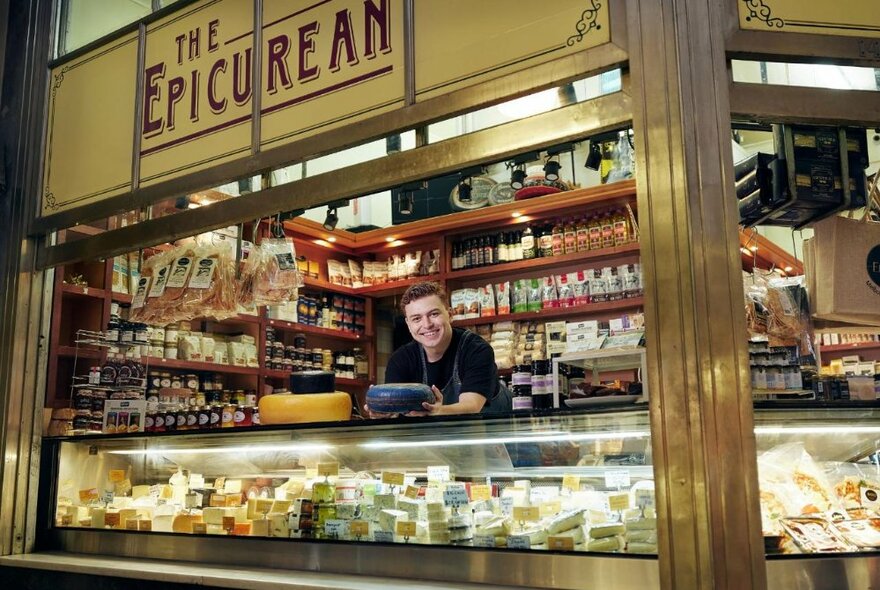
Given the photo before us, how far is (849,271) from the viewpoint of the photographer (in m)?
2.77

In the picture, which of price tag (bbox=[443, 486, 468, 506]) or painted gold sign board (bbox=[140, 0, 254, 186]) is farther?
painted gold sign board (bbox=[140, 0, 254, 186])

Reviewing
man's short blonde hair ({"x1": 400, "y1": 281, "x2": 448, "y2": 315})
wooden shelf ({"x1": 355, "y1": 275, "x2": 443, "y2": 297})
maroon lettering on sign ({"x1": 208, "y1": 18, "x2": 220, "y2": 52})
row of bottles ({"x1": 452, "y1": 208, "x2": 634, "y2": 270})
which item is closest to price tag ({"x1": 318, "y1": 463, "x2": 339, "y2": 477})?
man's short blonde hair ({"x1": 400, "y1": 281, "x2": 448, "y2": 315})

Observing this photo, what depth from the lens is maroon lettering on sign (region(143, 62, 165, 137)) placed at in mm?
3855

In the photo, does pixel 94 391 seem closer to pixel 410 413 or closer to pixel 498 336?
pixel 410 413

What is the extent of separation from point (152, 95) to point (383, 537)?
238cm

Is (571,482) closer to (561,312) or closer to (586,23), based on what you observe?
(586,23)

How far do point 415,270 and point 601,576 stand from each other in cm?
498

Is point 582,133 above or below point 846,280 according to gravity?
above

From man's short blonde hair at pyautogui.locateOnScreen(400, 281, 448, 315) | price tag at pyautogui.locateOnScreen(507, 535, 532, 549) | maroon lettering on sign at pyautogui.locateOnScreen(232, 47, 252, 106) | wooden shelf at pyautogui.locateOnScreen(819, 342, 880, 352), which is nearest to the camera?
price tag at pyautogui.locateOnScreen(507, 535, 532, 549)

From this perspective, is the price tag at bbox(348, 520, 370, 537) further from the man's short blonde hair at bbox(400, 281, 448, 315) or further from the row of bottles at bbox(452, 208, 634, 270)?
the row of bottles at bbox(452, 208, 634, 270)

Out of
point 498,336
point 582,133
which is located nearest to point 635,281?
point 498,336

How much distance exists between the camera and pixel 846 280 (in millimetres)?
2762

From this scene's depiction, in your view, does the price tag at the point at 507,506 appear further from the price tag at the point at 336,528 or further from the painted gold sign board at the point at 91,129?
the painted gold sign board at the point at 91,129

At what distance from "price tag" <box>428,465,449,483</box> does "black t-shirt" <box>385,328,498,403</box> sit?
1242 mm
